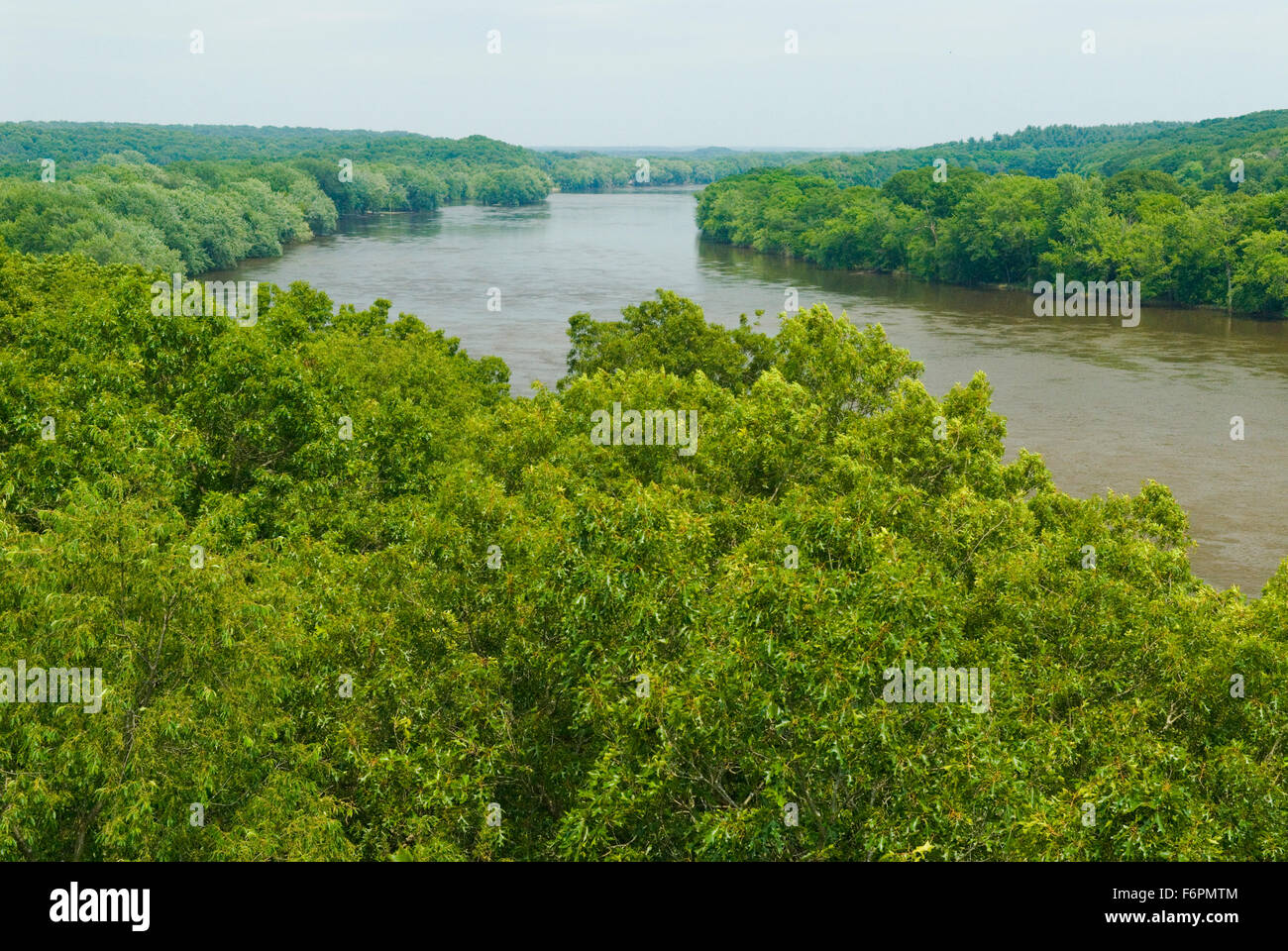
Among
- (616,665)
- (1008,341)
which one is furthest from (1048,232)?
(616,665)

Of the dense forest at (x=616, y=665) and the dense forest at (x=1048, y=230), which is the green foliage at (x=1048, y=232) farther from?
the dense forest at (x=616, y=665)

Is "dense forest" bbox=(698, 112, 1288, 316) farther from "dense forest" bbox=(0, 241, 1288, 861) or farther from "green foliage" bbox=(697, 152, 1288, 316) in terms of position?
"dense forest" bbox=(0, 241, 1288, 861)

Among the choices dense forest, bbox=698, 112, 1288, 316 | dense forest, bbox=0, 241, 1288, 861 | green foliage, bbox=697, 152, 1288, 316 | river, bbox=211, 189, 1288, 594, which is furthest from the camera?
dense forest, bbox=698, 112, 1288, 316

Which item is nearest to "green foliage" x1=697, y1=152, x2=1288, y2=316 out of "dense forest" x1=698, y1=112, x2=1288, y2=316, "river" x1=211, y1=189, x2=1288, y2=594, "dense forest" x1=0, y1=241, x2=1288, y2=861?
"dense forest" x1=698, y1=112, x2=1288, y2=316

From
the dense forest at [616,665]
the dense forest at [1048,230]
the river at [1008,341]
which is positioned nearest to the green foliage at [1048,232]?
the dense forest at [1048,230]

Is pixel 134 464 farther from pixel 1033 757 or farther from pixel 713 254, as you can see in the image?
pixel 713 254
